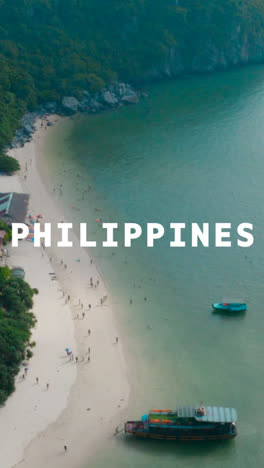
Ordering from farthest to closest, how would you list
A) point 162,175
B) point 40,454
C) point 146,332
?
point 162,175
point 146,332
point 40,454

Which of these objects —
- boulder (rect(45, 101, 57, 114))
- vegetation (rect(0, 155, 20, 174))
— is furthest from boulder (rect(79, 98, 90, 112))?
vegetation (rect(0, 155, 20, 174))

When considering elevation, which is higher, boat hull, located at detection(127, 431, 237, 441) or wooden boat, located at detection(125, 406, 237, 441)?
wooden boat, located at detection(125, 406, 237, 441)

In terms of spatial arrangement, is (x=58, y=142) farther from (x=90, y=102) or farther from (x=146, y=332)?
(x=146, y=332)

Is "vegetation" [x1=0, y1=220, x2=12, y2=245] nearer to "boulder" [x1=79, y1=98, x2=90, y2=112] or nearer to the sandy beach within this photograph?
the sandy beach

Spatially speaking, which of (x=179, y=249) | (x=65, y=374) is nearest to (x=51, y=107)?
(x=179, y=249)

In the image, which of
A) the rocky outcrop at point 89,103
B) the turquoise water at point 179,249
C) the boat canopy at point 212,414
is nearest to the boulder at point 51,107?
the rocky outcrop at point 89,103

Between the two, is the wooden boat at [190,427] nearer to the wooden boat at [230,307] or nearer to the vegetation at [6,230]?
the wooden boat at [230,307]

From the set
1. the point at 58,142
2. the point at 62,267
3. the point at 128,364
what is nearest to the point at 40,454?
the point at 128,364
